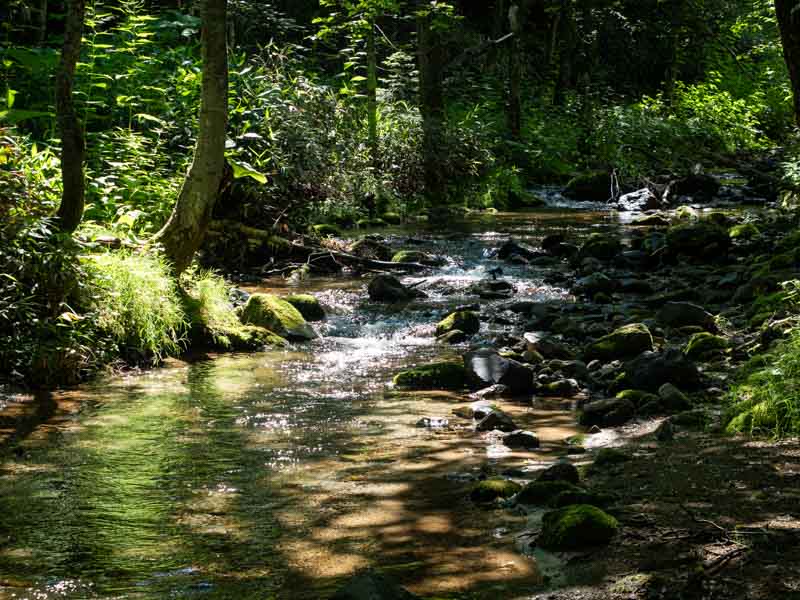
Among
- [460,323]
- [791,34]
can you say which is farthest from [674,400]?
[460,323]

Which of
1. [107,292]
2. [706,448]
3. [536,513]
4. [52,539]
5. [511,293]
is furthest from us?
[511,293]

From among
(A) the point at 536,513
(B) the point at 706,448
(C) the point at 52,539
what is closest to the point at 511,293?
(B) the point at 706,448

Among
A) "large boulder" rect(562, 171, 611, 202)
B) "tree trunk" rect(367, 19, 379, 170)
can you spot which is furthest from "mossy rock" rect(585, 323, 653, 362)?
"large boulder" rect(562, 171, 611, 202)

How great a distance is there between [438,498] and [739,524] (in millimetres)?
1607

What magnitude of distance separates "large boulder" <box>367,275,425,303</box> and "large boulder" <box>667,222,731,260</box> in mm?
4106

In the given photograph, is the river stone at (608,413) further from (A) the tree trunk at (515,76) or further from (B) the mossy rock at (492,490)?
(A) the tree trunk at (515,76)

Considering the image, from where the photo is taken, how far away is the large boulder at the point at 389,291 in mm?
11148

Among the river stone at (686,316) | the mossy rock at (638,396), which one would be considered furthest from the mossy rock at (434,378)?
the river stone at (686,316)

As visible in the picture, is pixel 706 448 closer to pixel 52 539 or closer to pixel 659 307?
pixel 52 539

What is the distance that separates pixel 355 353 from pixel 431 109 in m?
13.2

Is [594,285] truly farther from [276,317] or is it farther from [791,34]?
[791,34]

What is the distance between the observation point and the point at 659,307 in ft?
33.4

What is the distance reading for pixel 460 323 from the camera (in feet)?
31.3

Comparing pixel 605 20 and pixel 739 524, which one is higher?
pixel 605 20
